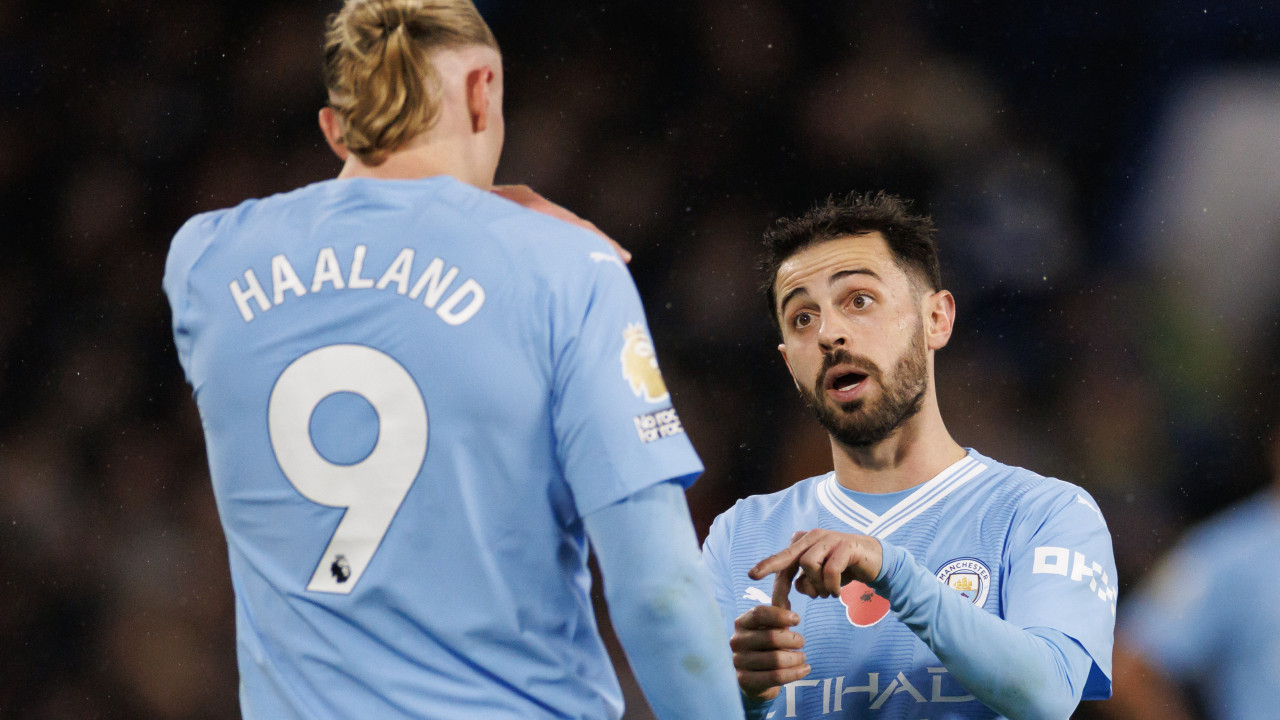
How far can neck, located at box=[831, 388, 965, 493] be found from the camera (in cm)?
193

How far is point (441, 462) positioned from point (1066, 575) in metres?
1.06

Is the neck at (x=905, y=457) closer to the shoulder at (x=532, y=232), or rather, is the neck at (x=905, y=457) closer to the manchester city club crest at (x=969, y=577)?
the manchester city club crest at (x=969, y=577)

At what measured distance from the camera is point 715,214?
3.63 m

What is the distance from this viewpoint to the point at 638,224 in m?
3.65

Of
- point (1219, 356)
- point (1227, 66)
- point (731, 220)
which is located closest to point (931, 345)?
point (731, 220)

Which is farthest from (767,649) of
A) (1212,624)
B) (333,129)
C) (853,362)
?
(1212,624)

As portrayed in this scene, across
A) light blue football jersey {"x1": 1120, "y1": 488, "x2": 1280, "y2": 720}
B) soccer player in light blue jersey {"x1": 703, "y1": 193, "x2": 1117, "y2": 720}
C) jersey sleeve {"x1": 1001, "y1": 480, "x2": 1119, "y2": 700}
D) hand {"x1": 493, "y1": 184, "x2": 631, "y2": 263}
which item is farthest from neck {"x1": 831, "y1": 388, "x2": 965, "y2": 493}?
light blue football jersey {"x1": 1120, "y1": 488, "x2": 1280, "y2": 720}

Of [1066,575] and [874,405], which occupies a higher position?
[874,405]

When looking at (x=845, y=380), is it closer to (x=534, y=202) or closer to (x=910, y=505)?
(x=910, y=505)

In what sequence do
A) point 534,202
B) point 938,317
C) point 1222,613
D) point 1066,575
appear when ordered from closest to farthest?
point 534,202 → point 1066,575 → point 938,317 → point 1222,613

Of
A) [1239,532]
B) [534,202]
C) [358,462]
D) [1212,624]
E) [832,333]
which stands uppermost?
[534,202]

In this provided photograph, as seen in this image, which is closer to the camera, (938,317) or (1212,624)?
(938,317)

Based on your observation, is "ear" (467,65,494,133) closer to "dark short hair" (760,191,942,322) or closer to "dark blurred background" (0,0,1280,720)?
"dark short hair" (760,191,942,322)

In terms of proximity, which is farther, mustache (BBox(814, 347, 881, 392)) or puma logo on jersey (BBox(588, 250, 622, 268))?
mustache (BBox(814, 347, 881, 392))
